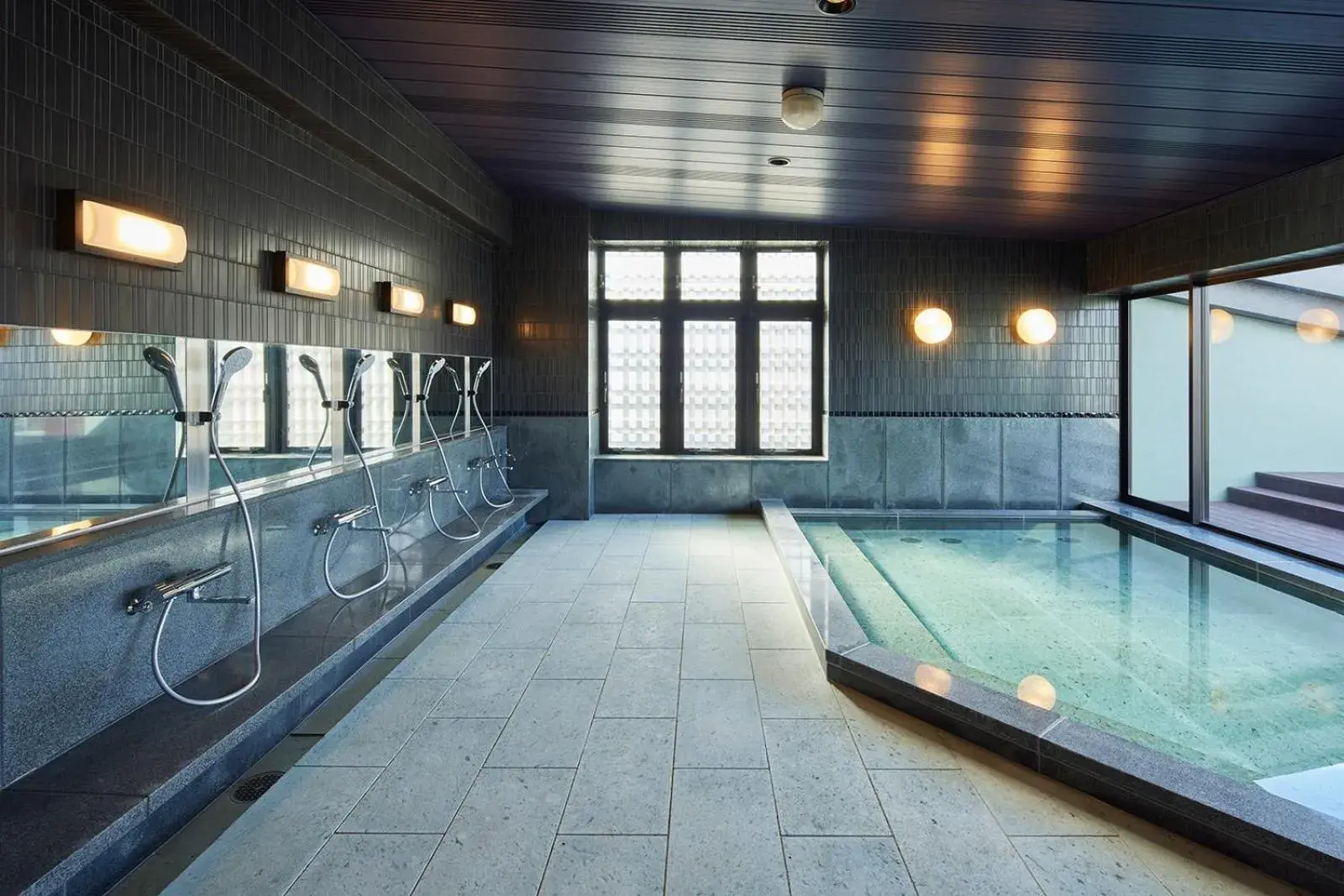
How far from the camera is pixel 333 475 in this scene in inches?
130

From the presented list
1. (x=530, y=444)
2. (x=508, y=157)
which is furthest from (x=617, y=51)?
(x=530, y=444)

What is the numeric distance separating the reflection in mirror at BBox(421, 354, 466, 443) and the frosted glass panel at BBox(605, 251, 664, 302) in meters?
1.63

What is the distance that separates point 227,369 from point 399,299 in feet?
5.01

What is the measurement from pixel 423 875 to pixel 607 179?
4376 millimetres

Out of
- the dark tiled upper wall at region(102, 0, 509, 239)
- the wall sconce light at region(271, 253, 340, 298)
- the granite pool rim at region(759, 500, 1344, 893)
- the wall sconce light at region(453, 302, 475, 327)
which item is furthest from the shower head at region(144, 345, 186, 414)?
the wall sconce light at region(453, 302, 475, 327)

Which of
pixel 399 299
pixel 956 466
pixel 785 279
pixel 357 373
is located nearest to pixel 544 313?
pixel 785 279

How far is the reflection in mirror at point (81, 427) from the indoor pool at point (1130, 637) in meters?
2.53

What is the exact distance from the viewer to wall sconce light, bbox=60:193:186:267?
77.6 inches

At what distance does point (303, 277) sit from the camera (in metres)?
3.08

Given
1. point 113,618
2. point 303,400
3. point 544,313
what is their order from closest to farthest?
point 113,618 → point 303,400 → point 544,313

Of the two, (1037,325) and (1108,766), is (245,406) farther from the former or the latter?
(1037,325)

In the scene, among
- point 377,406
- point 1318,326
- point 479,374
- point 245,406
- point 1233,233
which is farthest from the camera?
point 479,374

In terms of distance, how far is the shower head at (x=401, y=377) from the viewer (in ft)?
13.5

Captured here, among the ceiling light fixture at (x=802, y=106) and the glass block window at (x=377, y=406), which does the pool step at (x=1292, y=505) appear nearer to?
the ceiling light fixture at (x=802, y=106)
